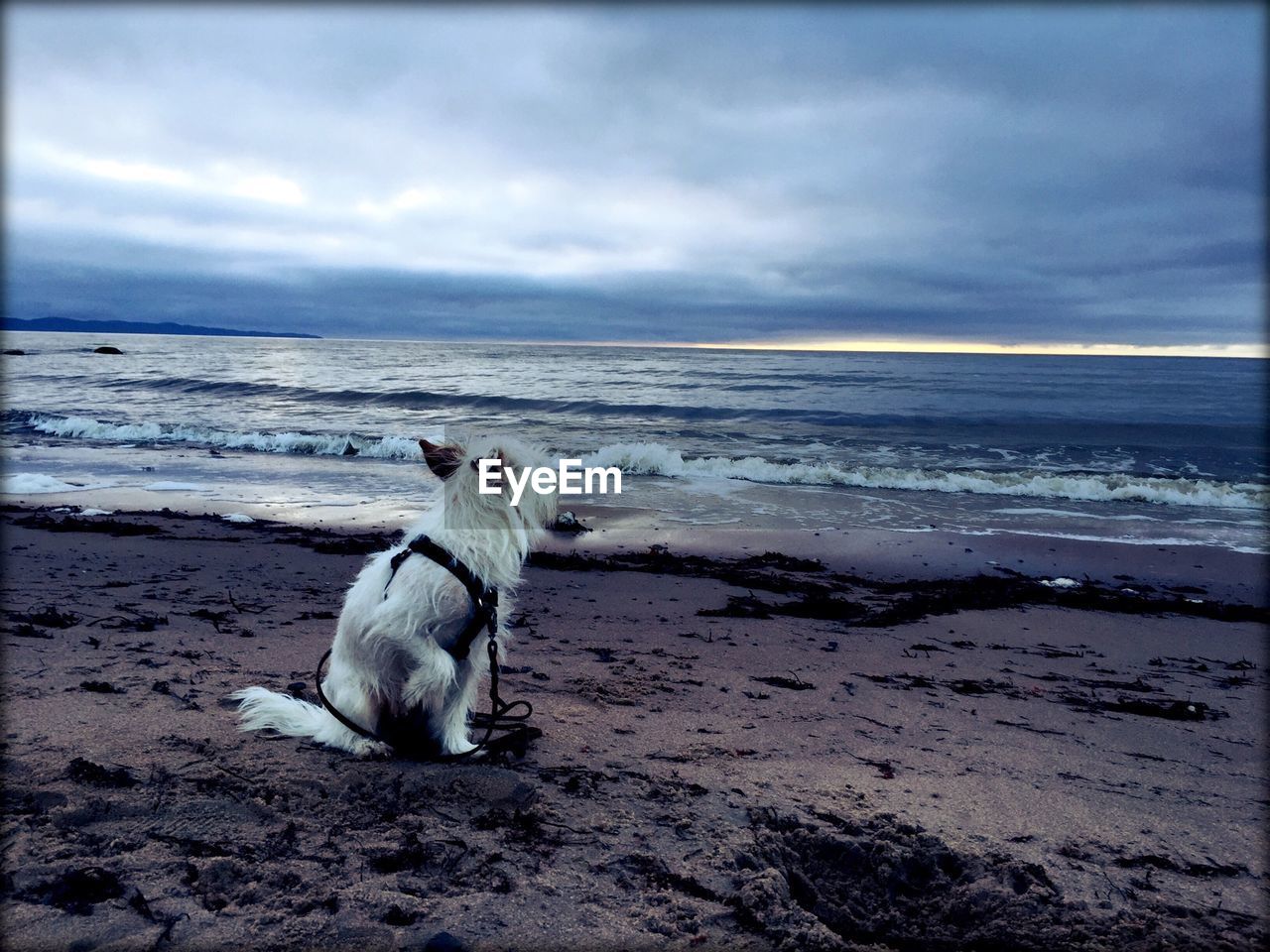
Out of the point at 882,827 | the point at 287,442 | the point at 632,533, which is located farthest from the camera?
the point at 287,442

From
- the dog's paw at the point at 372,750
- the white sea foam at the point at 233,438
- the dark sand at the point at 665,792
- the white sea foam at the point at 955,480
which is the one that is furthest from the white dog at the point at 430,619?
the white sea foam at the point at 233,438

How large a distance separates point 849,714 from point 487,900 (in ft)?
9.08

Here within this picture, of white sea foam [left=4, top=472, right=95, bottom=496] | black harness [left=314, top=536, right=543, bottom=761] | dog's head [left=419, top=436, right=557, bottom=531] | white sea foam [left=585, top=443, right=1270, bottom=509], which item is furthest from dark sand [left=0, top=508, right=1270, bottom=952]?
white sea foam [left=585, top=443, right=1270, bottom=509]

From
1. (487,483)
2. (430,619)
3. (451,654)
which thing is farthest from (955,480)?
(430,619)

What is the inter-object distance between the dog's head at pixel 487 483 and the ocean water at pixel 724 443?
6.96ft

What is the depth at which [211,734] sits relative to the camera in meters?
3.41

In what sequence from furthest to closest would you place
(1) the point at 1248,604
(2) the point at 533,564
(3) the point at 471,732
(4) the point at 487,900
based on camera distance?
(2) the point at 533,564 → (1) the point at 1248,604 → (3) the point at 471,732 → (4) the point at 487,900

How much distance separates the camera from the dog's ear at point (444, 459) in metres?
3.29

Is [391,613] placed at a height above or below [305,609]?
above

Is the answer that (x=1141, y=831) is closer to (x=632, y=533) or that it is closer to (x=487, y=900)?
(x=487, y=900)

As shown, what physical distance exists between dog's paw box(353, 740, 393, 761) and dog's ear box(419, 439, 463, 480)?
4.51ft

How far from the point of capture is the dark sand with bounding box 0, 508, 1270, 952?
2.33 metres

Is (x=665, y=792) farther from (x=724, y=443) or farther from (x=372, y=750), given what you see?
(x=724, y=443)

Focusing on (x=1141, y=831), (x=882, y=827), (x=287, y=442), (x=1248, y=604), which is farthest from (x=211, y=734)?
(x=287, y=442)
